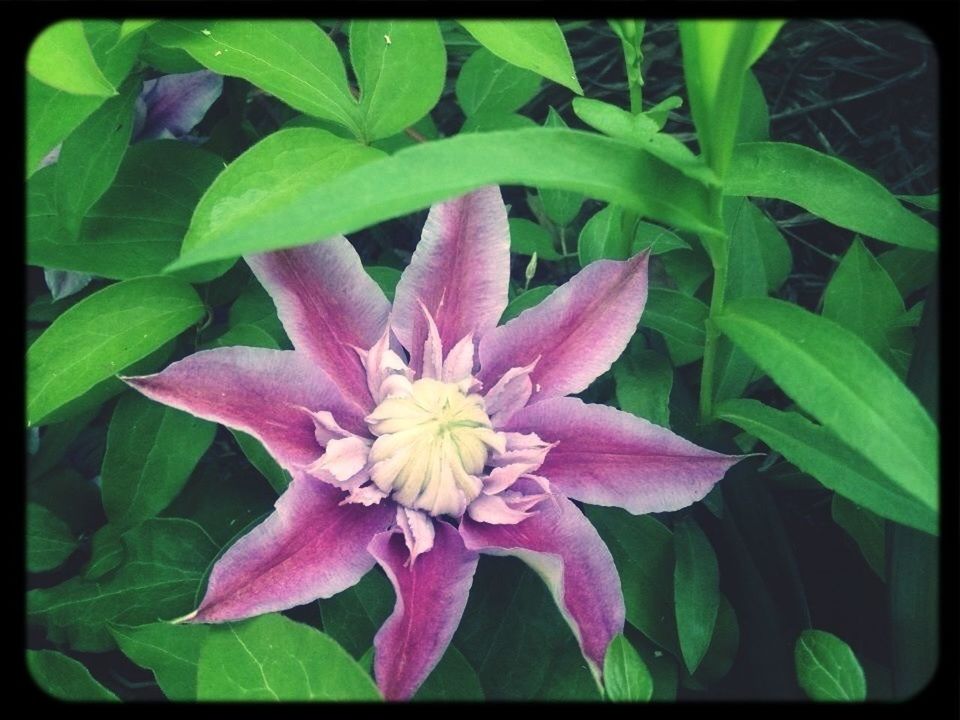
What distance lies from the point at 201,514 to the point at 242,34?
35 centimetres

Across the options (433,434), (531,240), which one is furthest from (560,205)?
(433,434)

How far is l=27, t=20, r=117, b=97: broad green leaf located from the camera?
0.52 m

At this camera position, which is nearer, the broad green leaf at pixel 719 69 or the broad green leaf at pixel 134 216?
the broad green leaf at pixel 719 69

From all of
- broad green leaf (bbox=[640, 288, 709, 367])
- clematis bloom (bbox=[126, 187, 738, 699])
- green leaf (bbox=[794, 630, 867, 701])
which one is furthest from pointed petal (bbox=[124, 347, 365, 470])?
green leaf (bbox=[794, 630, 867, 701])

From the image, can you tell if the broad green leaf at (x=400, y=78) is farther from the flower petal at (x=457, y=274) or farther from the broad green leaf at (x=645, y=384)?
the broad green leaf at (x=645, y=384)

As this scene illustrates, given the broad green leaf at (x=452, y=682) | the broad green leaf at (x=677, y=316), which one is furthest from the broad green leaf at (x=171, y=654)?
the broad green leaf at (x=677, y=316)

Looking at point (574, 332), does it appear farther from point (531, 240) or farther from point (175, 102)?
point (175, 102)

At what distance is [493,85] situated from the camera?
2.39ft

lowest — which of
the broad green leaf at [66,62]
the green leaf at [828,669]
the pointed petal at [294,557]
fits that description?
the green leaf at [828,669]

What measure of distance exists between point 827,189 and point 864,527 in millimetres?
249

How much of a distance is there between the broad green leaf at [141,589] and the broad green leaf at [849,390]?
1.29 ft

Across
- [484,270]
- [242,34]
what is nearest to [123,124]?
[242,34]

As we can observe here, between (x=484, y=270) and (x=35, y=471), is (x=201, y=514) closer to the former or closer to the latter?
(x=35, y=471)

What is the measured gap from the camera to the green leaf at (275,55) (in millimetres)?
584
